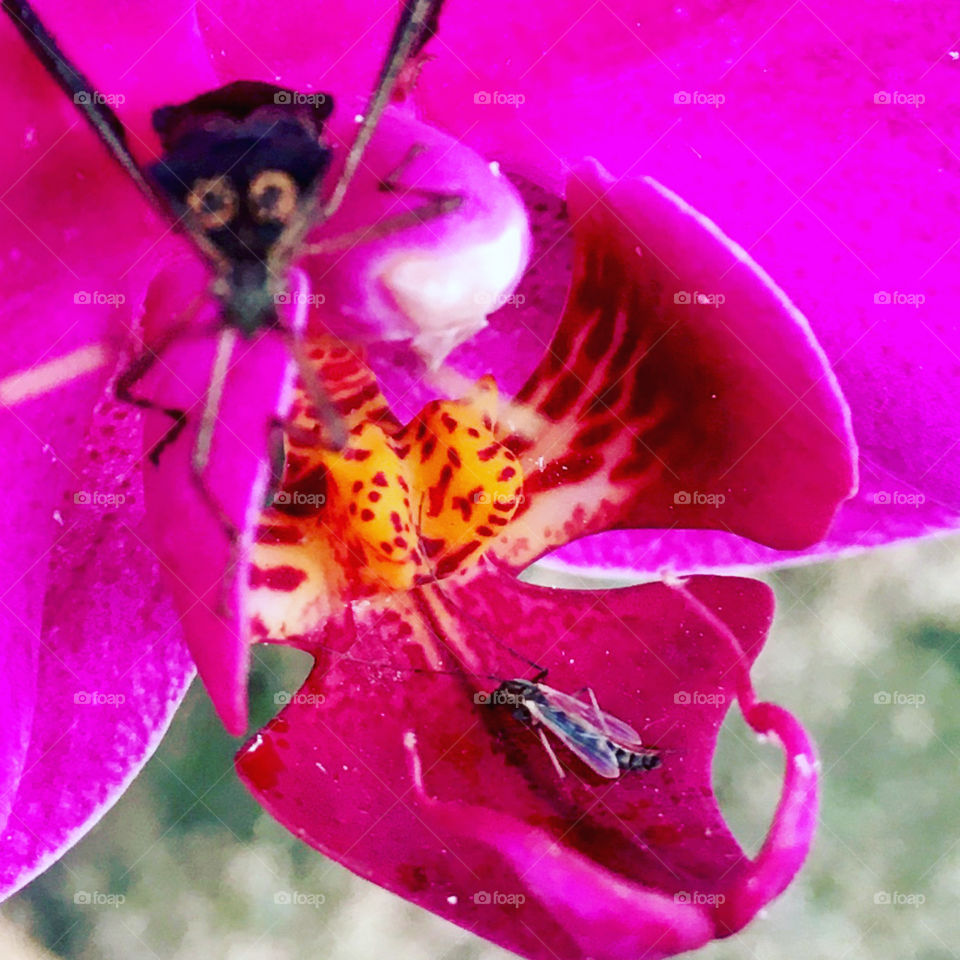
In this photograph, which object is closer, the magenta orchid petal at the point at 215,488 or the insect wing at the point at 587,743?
the magenta orchid petal at the point at 215,488

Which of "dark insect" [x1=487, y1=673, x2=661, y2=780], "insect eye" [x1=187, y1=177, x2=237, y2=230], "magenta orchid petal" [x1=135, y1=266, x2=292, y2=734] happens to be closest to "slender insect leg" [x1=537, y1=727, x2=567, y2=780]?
"dark insect" [x1=487, y1=673, x2=661, y2=780]

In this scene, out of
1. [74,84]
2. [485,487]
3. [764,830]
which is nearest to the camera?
[74,84]

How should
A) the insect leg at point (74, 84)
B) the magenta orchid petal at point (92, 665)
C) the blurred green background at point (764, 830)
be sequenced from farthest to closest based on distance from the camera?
the blurred green background at point (764, 830) < the magenta orchid petal at point (92, 665) < the insect leg at point (74, 84)

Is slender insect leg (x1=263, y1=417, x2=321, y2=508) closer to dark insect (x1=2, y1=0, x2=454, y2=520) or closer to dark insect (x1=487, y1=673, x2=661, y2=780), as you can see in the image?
dark insect (x1=2, y1=0, x2=454, y2=520)

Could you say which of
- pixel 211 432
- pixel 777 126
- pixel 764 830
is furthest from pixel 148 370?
pixel 764 830

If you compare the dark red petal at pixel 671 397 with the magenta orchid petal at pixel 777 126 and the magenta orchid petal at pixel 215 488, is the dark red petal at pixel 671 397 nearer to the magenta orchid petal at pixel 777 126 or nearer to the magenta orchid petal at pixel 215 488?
the magenta orchid petal at pixel 777 126

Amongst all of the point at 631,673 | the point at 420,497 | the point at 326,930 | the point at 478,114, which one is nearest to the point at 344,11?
the point at 478,114

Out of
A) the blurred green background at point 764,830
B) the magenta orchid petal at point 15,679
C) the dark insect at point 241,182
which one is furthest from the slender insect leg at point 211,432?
the blurred green background at point 764,830

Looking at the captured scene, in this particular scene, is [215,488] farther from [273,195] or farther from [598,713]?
[598,713]
